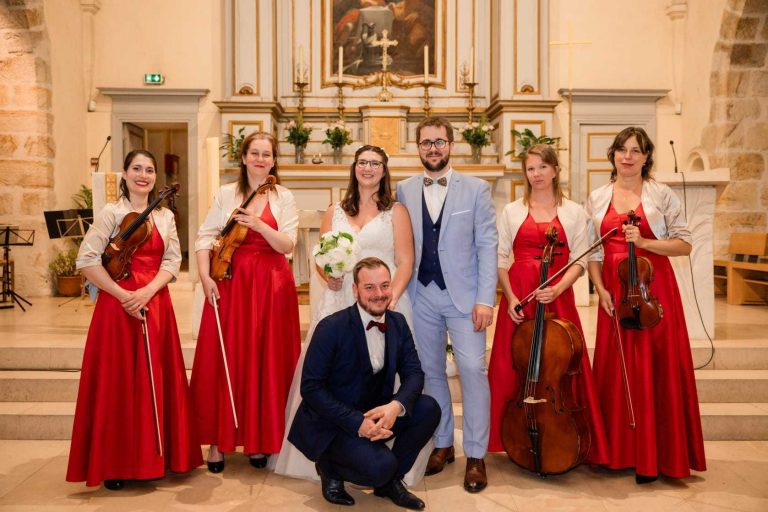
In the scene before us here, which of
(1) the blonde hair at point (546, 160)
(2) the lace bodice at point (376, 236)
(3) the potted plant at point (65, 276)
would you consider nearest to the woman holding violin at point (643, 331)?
(1) the blonde hair at point (546, 160)

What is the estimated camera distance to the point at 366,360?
10.8 ft

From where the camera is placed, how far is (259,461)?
12.7ft

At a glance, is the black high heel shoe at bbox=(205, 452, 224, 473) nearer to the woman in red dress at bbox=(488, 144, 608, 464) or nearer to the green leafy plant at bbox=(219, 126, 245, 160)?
the woman in red dress at bbox=(488, 144, 608, 464)

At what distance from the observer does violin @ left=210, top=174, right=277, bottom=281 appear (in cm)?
371

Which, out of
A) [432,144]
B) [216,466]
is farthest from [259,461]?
[432,144]

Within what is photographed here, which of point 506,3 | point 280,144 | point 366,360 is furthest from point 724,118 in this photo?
point 366,360

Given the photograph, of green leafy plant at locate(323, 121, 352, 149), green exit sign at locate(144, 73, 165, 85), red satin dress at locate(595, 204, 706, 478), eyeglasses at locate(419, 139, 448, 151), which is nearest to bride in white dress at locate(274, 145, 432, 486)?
eyeglasses at locate(419, 139, 448, 151)

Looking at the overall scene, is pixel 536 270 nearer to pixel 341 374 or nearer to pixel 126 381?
pixel 341 374

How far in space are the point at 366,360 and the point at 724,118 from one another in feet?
23.8

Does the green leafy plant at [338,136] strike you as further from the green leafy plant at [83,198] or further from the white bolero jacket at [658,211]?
the white bolero jacket at [658,211]

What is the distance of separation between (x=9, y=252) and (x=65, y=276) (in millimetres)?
703

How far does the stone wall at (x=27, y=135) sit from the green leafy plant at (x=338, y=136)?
331 cm

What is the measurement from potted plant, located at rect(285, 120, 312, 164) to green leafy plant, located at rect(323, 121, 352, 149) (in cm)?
25

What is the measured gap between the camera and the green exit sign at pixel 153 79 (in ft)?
31.0
